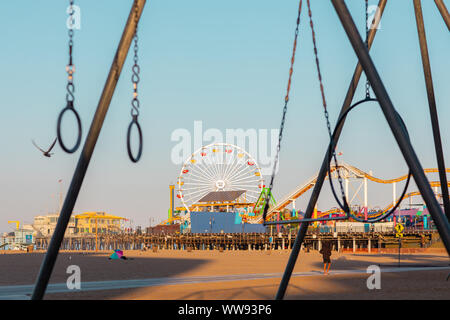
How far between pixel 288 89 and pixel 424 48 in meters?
4.07

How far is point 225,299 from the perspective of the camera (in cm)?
1797

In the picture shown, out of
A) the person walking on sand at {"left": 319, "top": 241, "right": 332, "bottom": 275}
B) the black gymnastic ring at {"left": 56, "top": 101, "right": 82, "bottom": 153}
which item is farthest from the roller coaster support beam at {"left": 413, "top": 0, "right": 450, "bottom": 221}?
the person walking on sand at {"left": 319, "top": 241, "right": 332, "bottom": 275}

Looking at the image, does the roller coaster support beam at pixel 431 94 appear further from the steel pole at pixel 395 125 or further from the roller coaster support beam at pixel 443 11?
the steel pole at pixel 395 125

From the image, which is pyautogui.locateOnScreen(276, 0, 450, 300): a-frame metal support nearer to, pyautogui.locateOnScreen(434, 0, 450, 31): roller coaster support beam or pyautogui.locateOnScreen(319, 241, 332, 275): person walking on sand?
pyautogui.locateOnScreen(434, 0, 450, 31): roller coaster support beam

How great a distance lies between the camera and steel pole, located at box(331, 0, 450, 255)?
370 inches

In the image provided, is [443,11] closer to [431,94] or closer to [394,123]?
[431,94]

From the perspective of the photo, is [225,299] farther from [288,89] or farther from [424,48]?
[424,48]

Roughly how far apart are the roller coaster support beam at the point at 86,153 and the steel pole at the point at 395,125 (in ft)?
11.1

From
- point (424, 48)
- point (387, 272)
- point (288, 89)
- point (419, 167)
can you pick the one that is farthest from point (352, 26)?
point (387, 272)

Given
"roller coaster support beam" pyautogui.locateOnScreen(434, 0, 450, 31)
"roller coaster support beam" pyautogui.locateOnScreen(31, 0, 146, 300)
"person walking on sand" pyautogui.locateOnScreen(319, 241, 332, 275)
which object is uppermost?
"roller coaster support beam" pyautogui.locateOnScreen(434, 0, 450, 31)

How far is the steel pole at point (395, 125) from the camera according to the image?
9.39 metres

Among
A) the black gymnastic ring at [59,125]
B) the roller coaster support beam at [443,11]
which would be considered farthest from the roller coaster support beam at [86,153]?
the roller coaster support beam at [443,11]

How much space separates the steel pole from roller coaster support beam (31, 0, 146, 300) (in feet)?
11.1

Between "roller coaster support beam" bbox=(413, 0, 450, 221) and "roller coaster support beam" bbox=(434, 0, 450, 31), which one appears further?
"roller coaster support beam" bbox=(413, 0, 450, 221)
